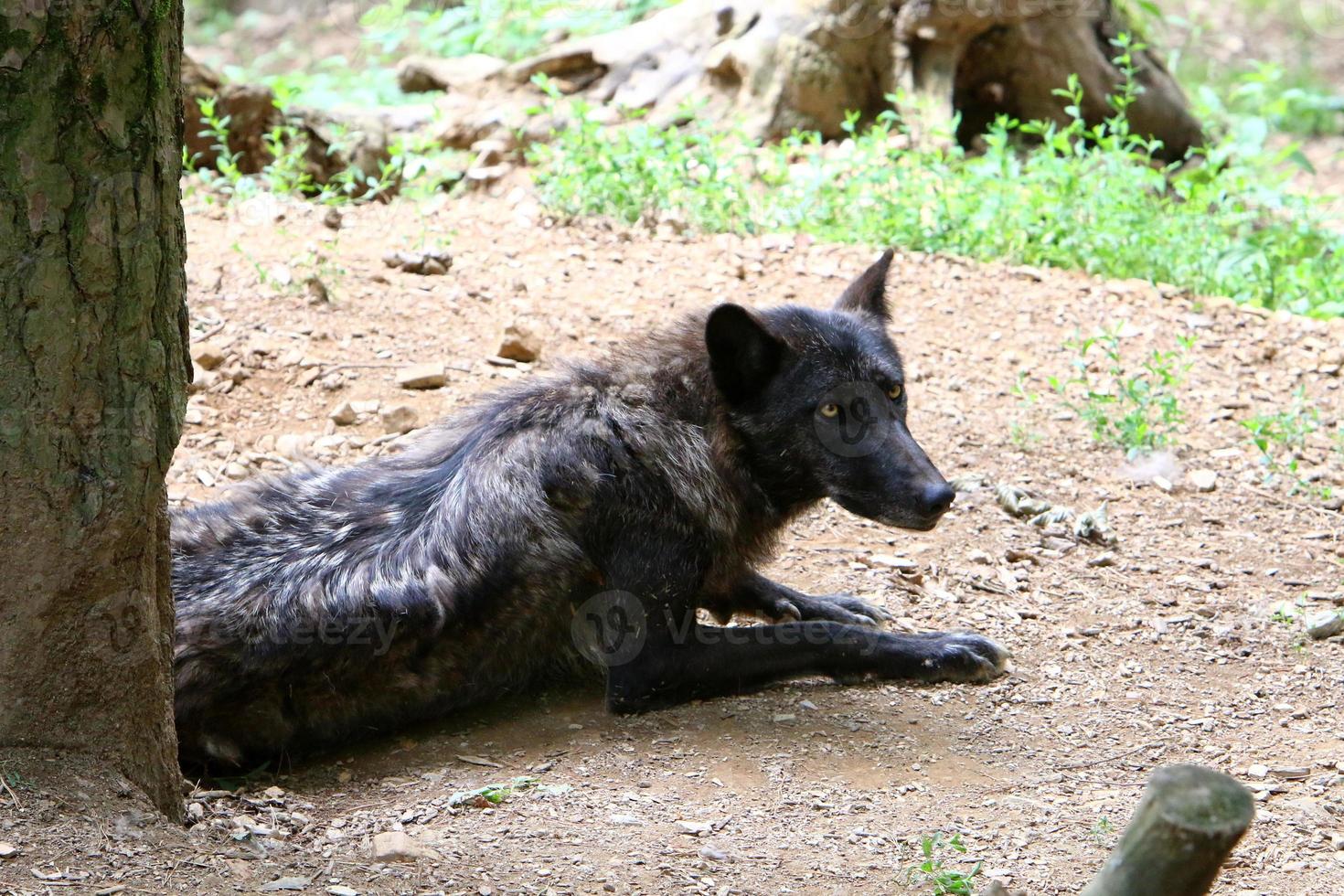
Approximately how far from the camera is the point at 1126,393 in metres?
6.54

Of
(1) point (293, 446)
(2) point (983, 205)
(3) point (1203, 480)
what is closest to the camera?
(1) point (293, 446)

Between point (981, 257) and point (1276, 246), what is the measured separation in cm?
209

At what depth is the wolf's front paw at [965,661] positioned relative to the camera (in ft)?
15.6

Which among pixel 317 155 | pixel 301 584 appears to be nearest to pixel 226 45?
pixel 317 155

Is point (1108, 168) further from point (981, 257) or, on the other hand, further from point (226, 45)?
point (226, 45)

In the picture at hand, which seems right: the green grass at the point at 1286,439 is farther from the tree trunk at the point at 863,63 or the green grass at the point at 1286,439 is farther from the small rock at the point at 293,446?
the small rock at the point at 293,446

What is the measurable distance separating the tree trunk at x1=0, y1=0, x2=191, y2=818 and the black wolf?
98 centimetres

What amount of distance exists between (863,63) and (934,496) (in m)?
6.58

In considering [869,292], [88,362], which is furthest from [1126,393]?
[88,362]

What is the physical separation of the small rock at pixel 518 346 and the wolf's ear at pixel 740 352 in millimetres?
2055

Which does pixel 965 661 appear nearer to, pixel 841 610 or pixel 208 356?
pixel 841 610

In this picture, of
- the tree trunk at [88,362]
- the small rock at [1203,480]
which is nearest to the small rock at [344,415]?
the tree trunk at [88,362]

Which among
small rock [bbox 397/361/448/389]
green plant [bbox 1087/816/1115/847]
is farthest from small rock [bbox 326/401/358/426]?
green plant [bbox 1087/816/1115/847]

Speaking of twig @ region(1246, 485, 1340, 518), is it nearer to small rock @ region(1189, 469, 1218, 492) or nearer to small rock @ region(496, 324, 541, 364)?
small rock @ region(1189, 469, 1218, 492)
